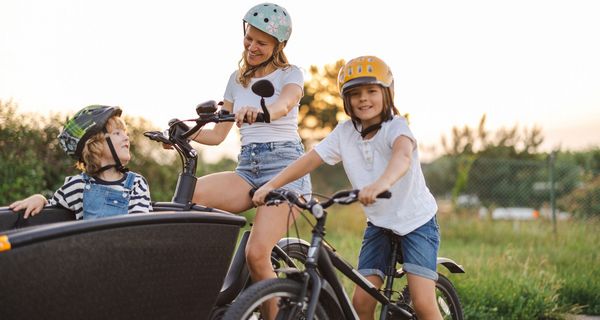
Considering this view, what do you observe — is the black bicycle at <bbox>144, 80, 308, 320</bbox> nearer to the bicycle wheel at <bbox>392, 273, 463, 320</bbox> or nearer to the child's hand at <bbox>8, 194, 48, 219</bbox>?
the child's hand at <bbox>8, 194, 48, 219</bbox>

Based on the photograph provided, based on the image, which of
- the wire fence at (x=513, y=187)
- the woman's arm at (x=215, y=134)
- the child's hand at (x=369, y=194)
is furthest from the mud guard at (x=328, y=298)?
the wire fence at (x=513, y=187)

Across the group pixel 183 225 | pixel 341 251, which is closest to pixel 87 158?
pixel 183 225

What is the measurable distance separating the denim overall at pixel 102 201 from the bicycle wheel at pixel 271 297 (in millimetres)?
790

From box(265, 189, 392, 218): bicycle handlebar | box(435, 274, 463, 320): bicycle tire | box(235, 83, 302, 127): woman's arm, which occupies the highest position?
box(235, 83, 302, 127): woman's arm

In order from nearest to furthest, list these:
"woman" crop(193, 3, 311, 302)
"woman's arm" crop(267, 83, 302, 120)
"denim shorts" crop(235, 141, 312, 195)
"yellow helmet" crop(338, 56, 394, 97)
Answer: "yellow helmet" crop(338, 56, 394, 97) < "woman's arm" crop(267, 83, 302, 120) < "woman" crop(193, 3, 311, 302) < "denim shorts" crop(235, 141, 312, 195)

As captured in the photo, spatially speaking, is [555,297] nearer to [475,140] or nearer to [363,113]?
[363,113]

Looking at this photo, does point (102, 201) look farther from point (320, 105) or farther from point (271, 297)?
point (320, 105)

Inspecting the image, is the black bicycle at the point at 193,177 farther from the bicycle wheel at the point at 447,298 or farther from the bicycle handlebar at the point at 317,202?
the bicycle wheel at the point at 447,298

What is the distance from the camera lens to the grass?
5.49 meters

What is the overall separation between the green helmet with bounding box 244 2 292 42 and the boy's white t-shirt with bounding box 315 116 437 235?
56 cm

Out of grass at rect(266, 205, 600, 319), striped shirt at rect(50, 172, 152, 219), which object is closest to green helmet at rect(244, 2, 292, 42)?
striped shirt at rect(50, 172, 152, 219)

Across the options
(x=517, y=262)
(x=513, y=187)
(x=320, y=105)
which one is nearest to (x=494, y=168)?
(x=513, y=187)

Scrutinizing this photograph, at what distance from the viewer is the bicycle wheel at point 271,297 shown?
2.75 metres

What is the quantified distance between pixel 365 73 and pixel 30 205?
1.52 m
